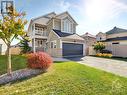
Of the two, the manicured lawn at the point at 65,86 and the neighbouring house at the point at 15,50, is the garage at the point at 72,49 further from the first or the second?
the manicured lawn at the point at 65,86

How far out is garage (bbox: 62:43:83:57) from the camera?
20753 millimetres

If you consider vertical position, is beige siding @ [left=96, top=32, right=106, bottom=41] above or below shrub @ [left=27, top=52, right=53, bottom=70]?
above

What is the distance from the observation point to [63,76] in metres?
8.05

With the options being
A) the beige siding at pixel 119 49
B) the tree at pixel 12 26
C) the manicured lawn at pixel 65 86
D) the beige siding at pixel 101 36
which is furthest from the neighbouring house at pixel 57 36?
the beige siding at pixel 101 36

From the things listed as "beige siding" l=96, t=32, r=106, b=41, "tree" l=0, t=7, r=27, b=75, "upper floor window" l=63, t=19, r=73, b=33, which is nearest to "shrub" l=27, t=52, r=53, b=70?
"tree" l=0, t=7, r=27, b=75

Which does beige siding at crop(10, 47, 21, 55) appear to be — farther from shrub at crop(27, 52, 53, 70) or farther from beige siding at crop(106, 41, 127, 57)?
beige siding at crop(106, 41, 127, 57)

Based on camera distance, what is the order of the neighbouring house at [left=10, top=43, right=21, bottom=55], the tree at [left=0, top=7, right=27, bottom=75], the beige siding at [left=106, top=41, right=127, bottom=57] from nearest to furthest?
the tree at [left=0, top=7, right=27, bottom=75] < the beige siding at [left=106, top=41, right=127, bottom=57] < the neighbouring house at [left=10, top=43, right=21, bottom=55]

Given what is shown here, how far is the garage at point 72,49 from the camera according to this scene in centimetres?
2075

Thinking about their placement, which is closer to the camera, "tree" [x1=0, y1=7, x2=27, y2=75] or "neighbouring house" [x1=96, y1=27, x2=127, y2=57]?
"tree" [x1=0, y1=7, x2=27, y2=75]

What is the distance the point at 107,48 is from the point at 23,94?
78.8 ft

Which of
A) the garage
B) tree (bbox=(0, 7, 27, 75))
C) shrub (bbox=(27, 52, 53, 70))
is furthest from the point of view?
the garage

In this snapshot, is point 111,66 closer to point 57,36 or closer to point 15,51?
point 57,36

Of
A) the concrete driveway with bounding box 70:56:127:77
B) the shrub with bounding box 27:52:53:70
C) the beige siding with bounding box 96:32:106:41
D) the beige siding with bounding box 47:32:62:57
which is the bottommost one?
the concrete driveway with bounding box 70:56:127:77

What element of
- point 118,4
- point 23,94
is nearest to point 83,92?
point 23,94
